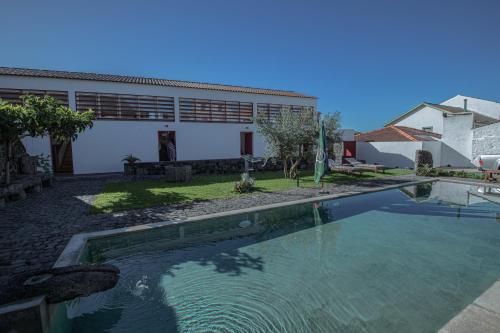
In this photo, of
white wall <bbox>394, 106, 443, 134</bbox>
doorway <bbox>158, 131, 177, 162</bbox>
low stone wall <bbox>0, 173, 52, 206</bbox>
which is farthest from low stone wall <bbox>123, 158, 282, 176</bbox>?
white wall <bbox>394, 106, 443, 134</bbox>

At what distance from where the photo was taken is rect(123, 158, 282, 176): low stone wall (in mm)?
15812

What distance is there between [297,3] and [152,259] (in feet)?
46.5

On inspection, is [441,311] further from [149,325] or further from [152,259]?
[152,259]

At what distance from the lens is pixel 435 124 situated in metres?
29.4

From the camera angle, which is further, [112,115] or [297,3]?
[112,115]

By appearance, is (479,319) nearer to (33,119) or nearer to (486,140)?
(33,119)

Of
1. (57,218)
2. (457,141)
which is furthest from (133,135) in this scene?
(457,141)

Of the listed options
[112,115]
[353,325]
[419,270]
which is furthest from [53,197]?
[419,270]

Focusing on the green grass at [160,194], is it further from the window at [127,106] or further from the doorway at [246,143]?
the doorway at [246,143]

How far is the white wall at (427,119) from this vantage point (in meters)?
29.0

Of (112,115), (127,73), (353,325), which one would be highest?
(127,73)

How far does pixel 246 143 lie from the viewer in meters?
24.9

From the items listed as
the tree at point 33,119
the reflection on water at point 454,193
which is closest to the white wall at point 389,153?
the reflection on water at point 454,193

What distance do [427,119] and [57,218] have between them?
35.6 meters
